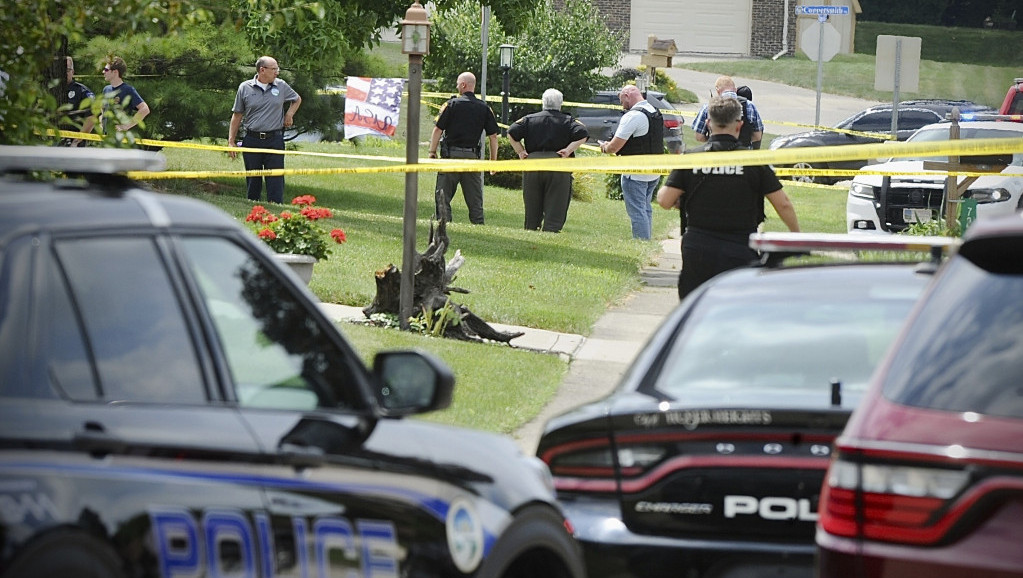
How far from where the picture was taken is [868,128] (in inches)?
1342

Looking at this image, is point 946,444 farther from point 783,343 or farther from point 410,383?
point 783,343

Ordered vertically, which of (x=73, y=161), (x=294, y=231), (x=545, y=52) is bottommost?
(x=294, y=231)

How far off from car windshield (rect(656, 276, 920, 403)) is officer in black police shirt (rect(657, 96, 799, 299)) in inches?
123

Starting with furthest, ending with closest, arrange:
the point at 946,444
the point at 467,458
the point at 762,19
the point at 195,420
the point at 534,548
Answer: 1. the point at 762,19
2. the point at 534,548
3. the point at 467,458
4. the point at 946,444
5. the point at 195,420

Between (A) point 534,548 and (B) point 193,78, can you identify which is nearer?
(A) point 534,548

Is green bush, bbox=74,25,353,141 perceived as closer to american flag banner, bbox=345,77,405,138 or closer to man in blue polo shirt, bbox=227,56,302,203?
american flag banner, bbox=345,77,405,138

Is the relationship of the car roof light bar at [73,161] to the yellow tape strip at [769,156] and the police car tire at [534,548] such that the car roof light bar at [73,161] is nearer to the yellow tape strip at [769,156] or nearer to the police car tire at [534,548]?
the police car tire at [534,548]

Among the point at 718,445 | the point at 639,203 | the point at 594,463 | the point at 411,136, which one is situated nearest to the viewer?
the point at 718,445

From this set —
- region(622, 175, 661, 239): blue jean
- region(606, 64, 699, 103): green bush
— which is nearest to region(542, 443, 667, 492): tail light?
region(622, 175, 661, 239): blue jean

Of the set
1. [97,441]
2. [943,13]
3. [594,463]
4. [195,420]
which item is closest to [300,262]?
→ [594,463]

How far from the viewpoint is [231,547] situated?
3016 mm

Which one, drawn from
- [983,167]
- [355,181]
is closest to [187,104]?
[355,181]

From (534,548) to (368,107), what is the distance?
17.1 m

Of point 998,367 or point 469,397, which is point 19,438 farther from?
point 469,397
